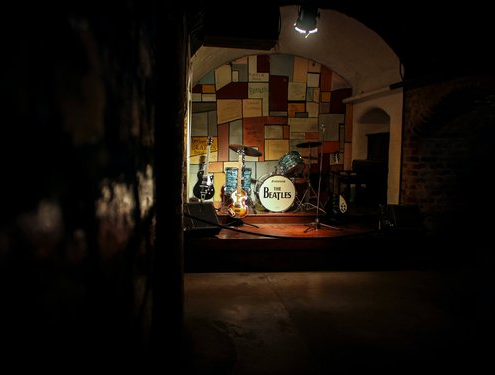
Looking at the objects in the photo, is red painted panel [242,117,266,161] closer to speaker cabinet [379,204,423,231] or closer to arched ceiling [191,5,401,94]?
arched ceiling [191,5,401,94]

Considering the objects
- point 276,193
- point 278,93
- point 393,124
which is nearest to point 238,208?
point 276,193

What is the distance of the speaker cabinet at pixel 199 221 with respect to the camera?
14.0ft

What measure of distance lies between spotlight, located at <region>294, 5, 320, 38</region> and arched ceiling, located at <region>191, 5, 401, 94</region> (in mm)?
765

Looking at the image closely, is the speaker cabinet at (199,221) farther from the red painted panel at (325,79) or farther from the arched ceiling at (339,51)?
the red painted panel at (325,79)

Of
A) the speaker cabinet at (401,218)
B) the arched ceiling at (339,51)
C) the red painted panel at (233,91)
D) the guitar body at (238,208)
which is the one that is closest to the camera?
the speaker cabinet at (401,218)

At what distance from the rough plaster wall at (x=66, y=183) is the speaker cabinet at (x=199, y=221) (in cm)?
320

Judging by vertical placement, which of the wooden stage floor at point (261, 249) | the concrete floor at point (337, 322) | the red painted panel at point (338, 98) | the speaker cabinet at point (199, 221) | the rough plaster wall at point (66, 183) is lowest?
the concrete floor at point (337, 322)

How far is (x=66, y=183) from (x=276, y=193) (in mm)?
5482

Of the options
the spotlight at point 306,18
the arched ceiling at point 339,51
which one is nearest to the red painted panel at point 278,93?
the arched ceiling at point 339,51

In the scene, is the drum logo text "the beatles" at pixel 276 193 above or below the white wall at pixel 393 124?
below

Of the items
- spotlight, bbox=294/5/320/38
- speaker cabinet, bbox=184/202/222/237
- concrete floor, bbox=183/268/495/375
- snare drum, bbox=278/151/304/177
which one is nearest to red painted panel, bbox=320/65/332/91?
snare drum, bbox=278/151/304/177

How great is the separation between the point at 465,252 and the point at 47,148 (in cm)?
508

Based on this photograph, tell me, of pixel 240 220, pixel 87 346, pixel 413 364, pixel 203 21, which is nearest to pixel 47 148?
pixel 87 346

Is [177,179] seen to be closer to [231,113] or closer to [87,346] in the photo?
[87,346]
